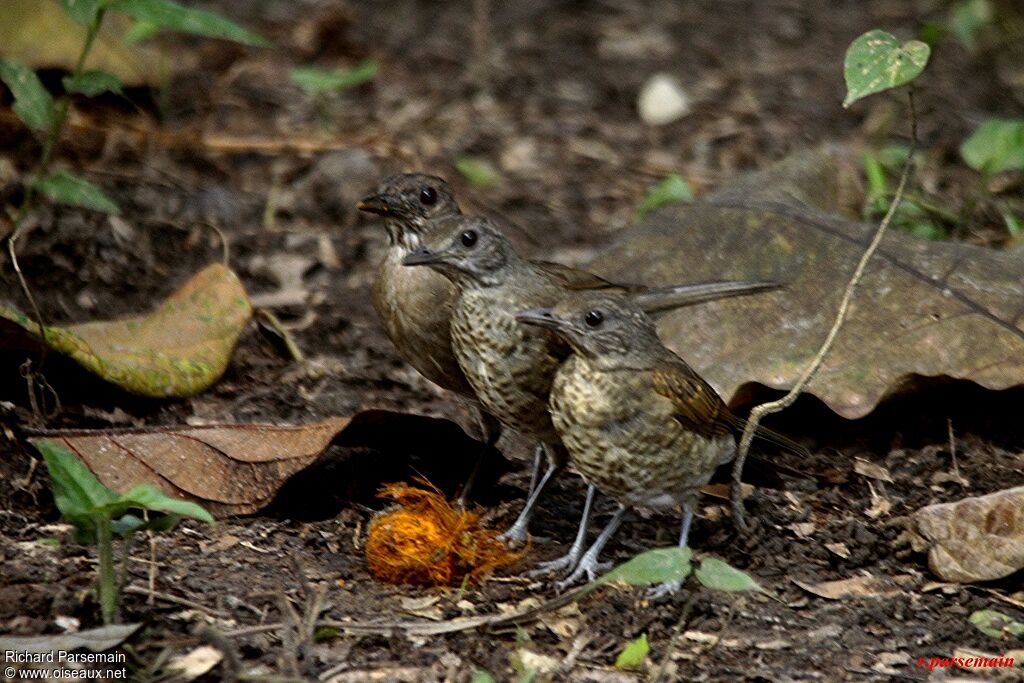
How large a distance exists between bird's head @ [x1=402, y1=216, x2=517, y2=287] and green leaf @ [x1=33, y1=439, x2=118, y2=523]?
58.1 inches

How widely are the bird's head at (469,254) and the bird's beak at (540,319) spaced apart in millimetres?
335

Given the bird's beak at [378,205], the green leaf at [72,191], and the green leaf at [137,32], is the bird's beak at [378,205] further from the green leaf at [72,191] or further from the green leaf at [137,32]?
the green leaf at [137,32]

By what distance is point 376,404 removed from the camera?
622 cm

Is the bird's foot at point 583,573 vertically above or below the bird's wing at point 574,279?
below

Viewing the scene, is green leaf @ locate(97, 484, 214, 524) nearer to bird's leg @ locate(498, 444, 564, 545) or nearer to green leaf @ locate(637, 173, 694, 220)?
bird's leg @ locate(498, 444, 564, 545)

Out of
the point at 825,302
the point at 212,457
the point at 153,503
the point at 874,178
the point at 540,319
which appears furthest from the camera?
the point at 874,178

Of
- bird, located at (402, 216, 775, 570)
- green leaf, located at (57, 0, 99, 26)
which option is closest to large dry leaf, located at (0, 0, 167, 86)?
green leaf, located at (57, 0, 99, 26)

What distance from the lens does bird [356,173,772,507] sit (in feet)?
17.3

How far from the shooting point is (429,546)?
472cm

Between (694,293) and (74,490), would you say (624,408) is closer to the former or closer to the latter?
(694,293)

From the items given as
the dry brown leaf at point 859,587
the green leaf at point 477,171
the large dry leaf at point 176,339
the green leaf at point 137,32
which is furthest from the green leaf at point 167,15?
the green leaf at point 477,171

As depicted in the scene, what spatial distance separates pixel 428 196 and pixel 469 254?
2.10 feet

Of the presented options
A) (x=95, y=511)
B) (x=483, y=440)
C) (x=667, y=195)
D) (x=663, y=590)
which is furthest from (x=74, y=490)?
(x=667, y=195)

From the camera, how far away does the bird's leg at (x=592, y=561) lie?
481 cm
